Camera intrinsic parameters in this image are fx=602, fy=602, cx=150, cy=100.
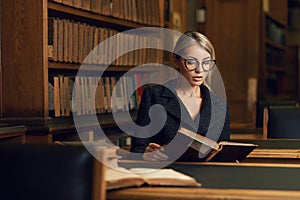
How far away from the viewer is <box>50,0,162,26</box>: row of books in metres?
4.23

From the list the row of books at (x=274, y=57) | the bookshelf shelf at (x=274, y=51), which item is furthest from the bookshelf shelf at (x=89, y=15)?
the row of books at (x=274, y=57)

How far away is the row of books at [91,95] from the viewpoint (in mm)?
3908

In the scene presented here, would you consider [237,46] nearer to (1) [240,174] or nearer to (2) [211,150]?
(2) [211,150]

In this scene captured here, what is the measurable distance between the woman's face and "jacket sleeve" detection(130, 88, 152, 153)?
0.85 ft

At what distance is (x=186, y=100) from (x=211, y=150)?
1.99ft

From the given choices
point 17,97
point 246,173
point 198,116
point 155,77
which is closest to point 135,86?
point 155,77

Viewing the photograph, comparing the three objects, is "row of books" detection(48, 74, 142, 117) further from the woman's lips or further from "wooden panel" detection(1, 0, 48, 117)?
the woman's lips

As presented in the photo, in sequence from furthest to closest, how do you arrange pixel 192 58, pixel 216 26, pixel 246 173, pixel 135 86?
pixel 216 26 → pixel 135 86 → pixel 192 58 → pixel 246 173

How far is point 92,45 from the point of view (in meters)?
4.40

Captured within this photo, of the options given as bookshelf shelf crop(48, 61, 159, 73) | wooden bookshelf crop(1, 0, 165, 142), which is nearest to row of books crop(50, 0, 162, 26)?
wooden bookshelf crop(1, 0, 165, 142)

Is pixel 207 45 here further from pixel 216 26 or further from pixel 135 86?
pixel 216 26

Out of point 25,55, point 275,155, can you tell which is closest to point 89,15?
point 25,55

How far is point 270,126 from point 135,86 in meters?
1.75

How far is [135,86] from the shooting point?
5.05m
